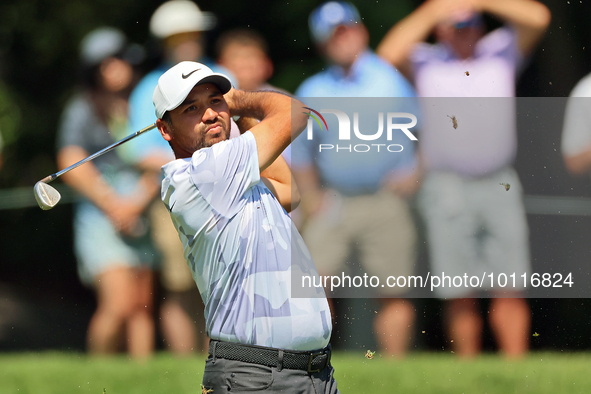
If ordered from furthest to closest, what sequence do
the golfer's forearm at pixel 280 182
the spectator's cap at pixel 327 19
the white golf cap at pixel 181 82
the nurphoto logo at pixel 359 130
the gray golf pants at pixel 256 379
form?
the spectator's cap at pixel 327 19
the nurphoto logo at pixel 359 130
the golfer's forearm at pixel 280 182
the white golf cap at pixel 181 82
the gray golf pants at pixel 256 379

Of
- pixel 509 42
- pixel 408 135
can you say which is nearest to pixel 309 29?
pixel 408 135

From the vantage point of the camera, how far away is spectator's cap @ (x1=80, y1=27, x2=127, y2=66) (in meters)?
4.06

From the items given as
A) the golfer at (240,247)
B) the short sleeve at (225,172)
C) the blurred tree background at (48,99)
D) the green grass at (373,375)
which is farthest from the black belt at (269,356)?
the blurred tree background at (48,99)

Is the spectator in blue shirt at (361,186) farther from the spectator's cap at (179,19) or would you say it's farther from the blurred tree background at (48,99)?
the spectator's cap at (179,19)

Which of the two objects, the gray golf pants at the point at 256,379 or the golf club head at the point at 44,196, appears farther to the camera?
the golf club head at the point at 44,196

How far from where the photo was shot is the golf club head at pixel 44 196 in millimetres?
3116

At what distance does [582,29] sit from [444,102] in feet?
2.79

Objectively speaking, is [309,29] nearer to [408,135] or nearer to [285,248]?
[408,135]

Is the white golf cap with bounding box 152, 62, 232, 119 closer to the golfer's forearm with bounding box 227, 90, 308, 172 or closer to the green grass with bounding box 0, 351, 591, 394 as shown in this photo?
the golfer's forearm with bounding box 227, 90, 308, 172

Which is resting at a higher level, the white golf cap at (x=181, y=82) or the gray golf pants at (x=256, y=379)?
the white golf cap at (x=181, y=82)

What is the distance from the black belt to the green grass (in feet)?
4.73

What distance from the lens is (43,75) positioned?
4.12m

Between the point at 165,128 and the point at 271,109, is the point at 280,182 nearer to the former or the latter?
the point at 271,109

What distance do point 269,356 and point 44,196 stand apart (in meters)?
1.45
